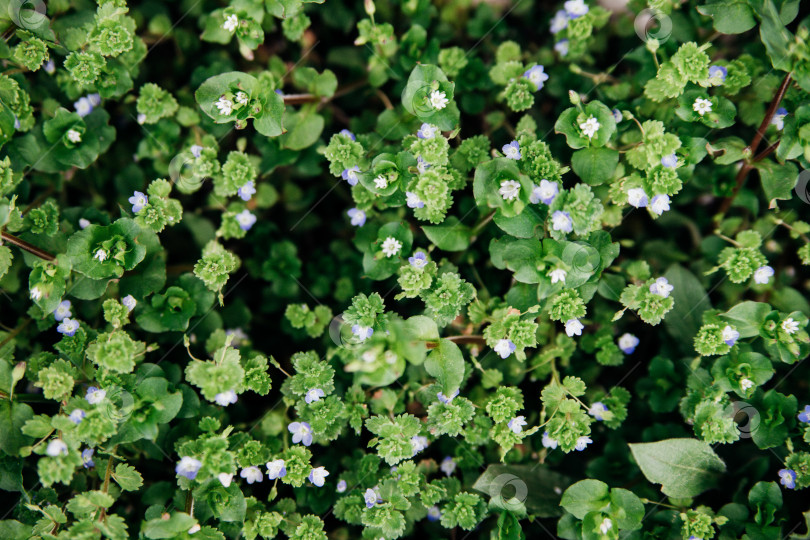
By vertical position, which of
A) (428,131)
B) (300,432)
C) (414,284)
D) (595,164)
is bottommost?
(300,432)

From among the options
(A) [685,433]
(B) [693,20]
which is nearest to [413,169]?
(B) [693,20]

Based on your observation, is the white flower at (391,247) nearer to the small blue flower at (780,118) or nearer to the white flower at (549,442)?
the white flower at (549,442)

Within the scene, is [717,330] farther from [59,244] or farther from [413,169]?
[59,244]

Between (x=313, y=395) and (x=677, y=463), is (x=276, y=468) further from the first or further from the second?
(x=677, y=463)

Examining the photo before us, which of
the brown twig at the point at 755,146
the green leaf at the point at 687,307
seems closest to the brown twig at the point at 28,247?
the green leaf at the point at 687,307

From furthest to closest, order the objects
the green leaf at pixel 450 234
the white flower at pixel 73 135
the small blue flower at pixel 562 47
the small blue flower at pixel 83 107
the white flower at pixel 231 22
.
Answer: the small blue flower at pixel 562 47 → the small blue flower at pixel 83 107 → the white flower at pixel 73 135 → the white flower at pixel 231 22 → the green leaf at pixel 450 234

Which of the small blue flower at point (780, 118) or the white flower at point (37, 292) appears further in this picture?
the small blue flower at point (780, 118)

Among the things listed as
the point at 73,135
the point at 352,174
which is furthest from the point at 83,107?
the point at 352,174
